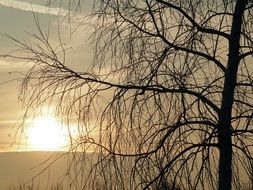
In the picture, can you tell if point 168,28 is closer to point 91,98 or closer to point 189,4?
point 189,4

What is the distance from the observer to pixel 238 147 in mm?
6660

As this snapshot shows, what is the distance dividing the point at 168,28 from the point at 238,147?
130 cm

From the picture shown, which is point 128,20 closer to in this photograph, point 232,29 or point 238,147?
point 232,29

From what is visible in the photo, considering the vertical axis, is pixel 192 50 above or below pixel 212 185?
above

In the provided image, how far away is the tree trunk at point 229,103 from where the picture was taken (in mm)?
6473

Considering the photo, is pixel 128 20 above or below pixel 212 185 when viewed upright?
above

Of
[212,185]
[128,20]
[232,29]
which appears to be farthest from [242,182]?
[128,20]

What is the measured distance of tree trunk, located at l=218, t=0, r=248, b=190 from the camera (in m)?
6.47

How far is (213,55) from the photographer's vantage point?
6.89 meters

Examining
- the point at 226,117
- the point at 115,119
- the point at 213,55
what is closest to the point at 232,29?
the point at 213,55

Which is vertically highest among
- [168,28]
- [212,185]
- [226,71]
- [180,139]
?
[168,28]

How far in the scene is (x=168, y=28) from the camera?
6883 millimetres

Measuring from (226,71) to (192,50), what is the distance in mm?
375

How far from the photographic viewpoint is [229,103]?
6.64 m
